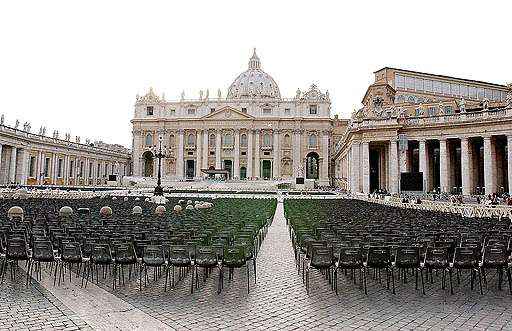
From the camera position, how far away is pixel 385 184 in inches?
2308

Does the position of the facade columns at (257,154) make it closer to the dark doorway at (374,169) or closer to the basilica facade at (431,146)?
the basilica facade at (431,146)

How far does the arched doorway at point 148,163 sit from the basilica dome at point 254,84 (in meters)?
30.6

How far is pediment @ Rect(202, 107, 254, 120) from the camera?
104 m

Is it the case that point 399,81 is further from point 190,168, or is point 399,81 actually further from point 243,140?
point 190,168

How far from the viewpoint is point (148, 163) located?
10981 cm

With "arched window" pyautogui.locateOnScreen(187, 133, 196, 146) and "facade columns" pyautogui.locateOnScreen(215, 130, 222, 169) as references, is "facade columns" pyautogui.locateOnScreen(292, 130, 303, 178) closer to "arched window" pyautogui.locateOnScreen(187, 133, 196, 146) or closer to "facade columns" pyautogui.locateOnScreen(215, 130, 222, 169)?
"facade columns" pyautogui.locateOnScreen(215, 130, 222, 169)

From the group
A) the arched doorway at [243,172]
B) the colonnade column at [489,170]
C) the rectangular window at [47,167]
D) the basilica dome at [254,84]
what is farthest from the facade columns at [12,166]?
the basilica dome at [254,84]

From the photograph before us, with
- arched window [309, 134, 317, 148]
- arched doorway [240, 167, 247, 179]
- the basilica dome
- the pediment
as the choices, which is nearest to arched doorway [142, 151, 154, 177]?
the pediment

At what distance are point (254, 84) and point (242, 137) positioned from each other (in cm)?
2874

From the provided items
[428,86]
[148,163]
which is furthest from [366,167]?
[148,163]

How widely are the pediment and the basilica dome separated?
19945 millimetres

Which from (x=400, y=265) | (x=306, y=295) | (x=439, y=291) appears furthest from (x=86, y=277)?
(x=439, y=291)

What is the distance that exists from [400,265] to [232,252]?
405cm

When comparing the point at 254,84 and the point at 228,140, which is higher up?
the point at 254,84
